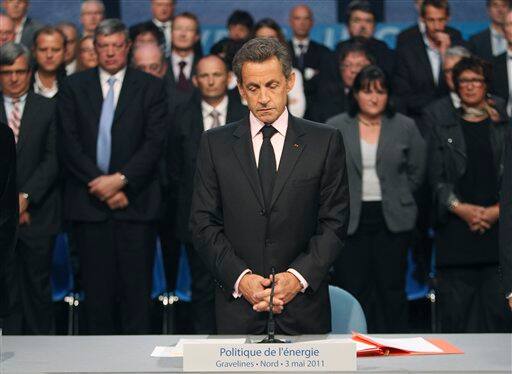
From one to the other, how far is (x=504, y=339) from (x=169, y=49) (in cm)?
388

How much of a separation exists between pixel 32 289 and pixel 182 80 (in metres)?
1.59

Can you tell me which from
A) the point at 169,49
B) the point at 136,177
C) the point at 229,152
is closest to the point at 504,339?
the point at 229,152

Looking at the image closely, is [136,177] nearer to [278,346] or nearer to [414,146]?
[414,146]

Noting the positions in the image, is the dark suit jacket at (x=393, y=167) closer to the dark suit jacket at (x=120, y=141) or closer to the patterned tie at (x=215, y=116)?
the patterned tie at (x=215, y=116)

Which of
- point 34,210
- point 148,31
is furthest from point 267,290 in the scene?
point 148,31

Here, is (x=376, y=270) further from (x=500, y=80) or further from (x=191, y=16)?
(x=191, y=16)

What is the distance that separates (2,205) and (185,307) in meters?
2.96

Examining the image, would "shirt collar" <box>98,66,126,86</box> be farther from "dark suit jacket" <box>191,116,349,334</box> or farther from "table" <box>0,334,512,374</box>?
"table" <box>0,334,512,374</box>

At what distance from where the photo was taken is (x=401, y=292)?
5.82 m

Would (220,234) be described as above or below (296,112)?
below

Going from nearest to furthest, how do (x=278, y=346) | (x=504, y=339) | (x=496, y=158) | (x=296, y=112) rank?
1. (x=278, y=346)
2. (x=504, y=339)
3. (x=496, y=158)
4. (x=296, y=112)

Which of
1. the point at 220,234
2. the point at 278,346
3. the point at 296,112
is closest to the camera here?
the point at 278,346

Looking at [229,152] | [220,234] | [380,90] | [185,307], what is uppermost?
[380,90]

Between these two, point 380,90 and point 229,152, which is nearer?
point 229,152
